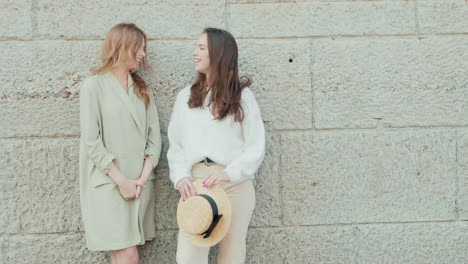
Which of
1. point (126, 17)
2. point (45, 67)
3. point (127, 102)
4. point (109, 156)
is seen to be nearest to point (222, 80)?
point (127, 102)

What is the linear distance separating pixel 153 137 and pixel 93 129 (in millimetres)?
450

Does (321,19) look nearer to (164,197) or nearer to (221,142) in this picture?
(221,142)

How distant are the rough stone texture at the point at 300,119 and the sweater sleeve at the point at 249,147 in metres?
0.54

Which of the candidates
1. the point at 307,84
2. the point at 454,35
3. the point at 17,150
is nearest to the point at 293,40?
the point at 307,84

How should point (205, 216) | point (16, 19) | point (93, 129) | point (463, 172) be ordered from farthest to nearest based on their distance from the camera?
point (463, 172), point (16, 19), point (93, 129), point (205, 216)

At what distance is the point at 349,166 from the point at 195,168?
127 centimetres

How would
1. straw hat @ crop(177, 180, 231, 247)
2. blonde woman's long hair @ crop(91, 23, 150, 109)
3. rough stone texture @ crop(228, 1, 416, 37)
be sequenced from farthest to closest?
rough stone texture @ crop(228, 1, 416, 37)
blonde woman's long hair @ crop(91, 23, 150, 109)
straw hat @ crop(177, 180, 231, 247)

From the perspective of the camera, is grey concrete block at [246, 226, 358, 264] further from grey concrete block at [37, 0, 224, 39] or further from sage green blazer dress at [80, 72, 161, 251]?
grey concrete block at [37, 0, 224, 39]

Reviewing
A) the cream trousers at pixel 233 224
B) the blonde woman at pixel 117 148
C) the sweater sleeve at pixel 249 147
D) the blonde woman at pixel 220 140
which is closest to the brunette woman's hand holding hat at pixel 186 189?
the blonde woman at pixel 220 140

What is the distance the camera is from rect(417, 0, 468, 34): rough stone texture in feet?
13.5

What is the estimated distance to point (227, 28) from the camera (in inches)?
159

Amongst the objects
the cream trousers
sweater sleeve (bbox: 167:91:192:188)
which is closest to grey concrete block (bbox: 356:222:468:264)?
the cream trousers

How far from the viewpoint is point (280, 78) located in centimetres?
407

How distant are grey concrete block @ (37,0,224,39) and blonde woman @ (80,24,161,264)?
0.96 feet
